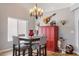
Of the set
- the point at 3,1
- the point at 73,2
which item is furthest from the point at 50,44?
the point at 3,1

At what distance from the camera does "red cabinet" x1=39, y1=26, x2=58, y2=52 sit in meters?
2.10

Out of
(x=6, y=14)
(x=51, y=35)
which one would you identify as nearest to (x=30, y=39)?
(x=51, y=35)

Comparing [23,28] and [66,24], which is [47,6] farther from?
[23,28]

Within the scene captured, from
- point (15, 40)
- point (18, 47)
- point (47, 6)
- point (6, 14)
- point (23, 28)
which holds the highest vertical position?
point (47, 6)

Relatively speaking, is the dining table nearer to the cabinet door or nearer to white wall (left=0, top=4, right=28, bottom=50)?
the cabinet door

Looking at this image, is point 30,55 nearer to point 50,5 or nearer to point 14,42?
point 14,42

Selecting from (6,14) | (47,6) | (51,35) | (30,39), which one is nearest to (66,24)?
(51,35)

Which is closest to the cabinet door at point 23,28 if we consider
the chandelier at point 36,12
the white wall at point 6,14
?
the white wall at point 6,14

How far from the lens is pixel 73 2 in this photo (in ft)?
6.84


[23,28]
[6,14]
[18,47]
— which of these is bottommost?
[18,47]

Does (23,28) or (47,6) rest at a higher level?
(47,6)

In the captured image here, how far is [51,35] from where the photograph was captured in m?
2.12

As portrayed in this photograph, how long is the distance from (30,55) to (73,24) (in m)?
0.88

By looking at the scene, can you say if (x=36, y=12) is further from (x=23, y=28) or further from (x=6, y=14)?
(x=6, y=14)
